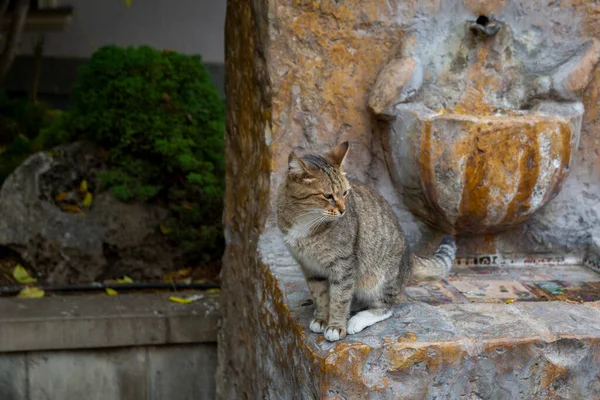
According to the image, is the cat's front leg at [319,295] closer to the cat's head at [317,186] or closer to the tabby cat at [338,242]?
the tabby cat at [338,242]

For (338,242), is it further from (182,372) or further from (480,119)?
(182,372)

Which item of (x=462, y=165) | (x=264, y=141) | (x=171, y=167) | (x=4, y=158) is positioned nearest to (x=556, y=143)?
(x=462, y=165)

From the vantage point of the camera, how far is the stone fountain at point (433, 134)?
11.7ft

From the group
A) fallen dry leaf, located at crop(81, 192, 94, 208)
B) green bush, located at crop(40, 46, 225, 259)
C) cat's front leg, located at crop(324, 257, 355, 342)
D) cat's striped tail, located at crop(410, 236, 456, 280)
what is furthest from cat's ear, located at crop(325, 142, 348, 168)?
fallen dry leaf, located at crop(81, 192, 94, 208)

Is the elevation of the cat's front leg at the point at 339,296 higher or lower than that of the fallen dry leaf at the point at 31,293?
higher

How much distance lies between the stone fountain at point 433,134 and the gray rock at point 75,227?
1.22 m

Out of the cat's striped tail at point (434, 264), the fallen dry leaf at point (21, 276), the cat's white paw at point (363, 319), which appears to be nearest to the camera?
the cat's white paw at point (363, 319)

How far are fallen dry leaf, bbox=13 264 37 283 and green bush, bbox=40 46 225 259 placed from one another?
0.76 m

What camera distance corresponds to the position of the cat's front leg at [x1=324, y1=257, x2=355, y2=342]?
2.96m

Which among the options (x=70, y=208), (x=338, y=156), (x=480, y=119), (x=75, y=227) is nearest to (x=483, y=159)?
(x=480, y=119)

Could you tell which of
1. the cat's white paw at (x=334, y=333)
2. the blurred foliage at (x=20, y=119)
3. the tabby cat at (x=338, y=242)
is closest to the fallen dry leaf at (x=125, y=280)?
the blurred foliage at (x=20, y=119)

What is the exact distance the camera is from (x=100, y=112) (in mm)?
5477

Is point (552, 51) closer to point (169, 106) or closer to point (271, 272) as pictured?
point (271, 272)

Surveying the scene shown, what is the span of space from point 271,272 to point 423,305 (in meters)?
0.70
